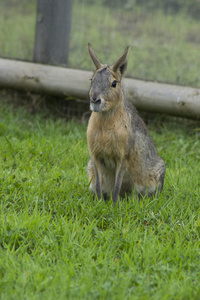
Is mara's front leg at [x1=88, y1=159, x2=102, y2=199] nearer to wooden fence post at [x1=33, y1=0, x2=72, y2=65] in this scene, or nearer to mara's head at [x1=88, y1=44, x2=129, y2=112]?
mara's head at [x1=88, y1=44, x2=129, y2=112]

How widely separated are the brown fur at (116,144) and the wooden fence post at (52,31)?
2.58 meters

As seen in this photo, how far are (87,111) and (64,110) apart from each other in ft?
1.24

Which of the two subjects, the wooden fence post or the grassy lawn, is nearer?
the grassy lawn

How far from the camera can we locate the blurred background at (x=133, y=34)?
631 centimetres

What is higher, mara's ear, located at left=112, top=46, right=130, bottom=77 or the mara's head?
mara's ear, located at left=112, top=46, right=130, bottom=77

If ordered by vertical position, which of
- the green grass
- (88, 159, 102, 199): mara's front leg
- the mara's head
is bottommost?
the green grass

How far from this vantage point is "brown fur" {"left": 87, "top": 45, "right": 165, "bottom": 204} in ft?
12.0

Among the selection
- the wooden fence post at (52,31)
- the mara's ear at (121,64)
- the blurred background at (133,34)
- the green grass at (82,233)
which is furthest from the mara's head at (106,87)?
the wooden fence post at (52,31)

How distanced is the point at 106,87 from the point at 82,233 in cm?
119

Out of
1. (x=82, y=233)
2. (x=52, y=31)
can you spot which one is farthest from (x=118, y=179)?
(x=52, y=31)

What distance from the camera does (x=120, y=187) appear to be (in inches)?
157

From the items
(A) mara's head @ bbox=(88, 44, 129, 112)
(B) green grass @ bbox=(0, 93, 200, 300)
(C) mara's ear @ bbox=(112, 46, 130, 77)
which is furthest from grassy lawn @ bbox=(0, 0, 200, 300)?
(C) mara's ear @ bbox=(112, 46, 130, 77)

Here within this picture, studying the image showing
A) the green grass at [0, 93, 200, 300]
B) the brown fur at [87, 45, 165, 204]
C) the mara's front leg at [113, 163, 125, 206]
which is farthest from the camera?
the mara's front leg at [113, 163, 125, 206]

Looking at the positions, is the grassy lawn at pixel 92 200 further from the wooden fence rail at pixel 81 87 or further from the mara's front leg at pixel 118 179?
the wooden fence rail at pixel 81 87
